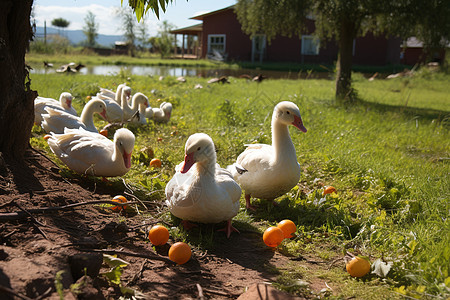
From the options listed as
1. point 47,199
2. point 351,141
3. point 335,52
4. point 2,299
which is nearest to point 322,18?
→ point 351,141

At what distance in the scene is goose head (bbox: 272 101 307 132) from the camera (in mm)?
4312

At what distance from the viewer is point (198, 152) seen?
3408 mm

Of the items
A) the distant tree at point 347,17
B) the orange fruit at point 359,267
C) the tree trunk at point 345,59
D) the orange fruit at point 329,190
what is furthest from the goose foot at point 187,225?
the tree trunk at point 345,59

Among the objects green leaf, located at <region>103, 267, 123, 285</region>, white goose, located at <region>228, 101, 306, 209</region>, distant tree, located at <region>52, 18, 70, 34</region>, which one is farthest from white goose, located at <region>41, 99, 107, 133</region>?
distant tree, located at <region>52, 18, 70, 34</region>

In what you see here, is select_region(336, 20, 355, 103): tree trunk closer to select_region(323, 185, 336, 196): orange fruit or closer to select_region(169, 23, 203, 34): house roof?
select_region(323, 185, 336, 196): orange fruit

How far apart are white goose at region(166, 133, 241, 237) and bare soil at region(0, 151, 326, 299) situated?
0.31 m

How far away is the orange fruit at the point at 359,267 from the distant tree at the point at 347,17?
707 cm

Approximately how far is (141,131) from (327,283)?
5.59 m

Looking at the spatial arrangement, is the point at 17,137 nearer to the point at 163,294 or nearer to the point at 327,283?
the point at 163,294

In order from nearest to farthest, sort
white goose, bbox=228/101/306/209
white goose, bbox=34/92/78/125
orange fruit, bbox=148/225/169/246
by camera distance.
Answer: orange fruit, bbox=148/225/169/246, white goose, bbox=228/101/306/209, white goose, bbox=34/92/78/125

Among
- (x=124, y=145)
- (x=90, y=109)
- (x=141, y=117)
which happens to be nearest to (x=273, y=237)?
(x=124, y=145)

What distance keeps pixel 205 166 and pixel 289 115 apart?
4.57 feet

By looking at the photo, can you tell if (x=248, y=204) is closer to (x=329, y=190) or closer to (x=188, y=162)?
(x=329, y=190)

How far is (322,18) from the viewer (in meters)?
12.4
